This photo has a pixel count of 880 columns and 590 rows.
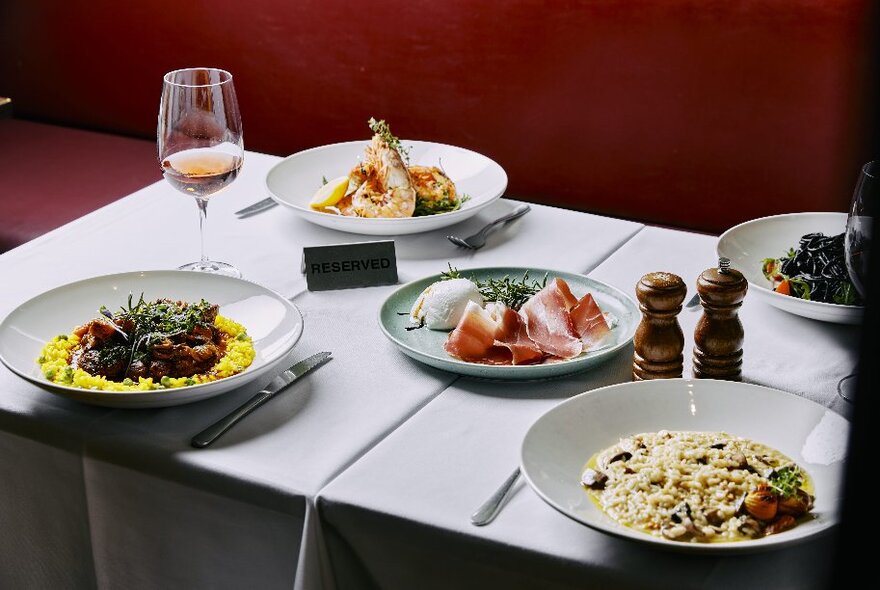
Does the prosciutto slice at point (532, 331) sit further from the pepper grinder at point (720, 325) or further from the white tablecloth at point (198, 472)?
the pepper grinder at point (720, 325)

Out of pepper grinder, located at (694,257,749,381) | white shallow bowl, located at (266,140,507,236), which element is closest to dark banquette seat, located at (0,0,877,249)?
white shallow bowl, located at (266,140,507,236)

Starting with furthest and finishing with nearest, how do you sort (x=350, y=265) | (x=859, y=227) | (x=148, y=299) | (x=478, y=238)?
(x=478, y=238), (x=350, y=265), (x=148, y=299), (x=859, y=227)

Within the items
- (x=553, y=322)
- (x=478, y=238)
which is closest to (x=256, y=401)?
(x=553, y=322)

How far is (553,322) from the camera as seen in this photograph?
1.36m

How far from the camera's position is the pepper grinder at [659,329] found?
4.01 feet

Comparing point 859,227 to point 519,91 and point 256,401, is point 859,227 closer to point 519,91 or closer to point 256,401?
point 256,401

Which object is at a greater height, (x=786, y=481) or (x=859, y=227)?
(x=859, y=227)

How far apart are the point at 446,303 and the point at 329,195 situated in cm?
55

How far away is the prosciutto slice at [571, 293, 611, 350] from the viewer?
1378 millimetres

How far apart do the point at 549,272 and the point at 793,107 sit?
4.36 feet

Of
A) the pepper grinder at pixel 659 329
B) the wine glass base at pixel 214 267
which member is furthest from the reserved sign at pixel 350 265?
the pepper grinder at pixel 659 329

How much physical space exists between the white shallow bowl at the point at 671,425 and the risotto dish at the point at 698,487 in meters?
0.02

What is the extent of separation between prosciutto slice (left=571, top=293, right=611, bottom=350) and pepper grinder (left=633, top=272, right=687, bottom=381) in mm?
107

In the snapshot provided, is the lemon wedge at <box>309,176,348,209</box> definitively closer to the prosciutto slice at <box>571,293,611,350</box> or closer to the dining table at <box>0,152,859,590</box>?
the dining table at <box>0,152,859,590</box>
